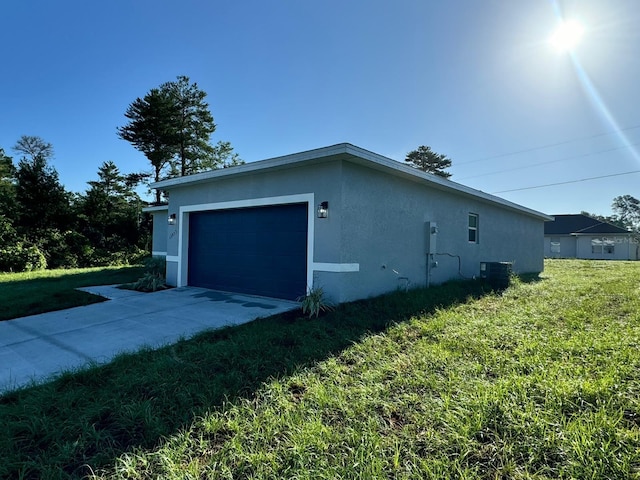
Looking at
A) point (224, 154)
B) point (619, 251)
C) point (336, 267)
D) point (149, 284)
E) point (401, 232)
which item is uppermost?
point (224, 154)

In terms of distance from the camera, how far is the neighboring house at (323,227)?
641 cm

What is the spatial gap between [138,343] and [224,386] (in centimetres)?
199

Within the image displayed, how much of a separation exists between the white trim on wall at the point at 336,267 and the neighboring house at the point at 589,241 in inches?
1212

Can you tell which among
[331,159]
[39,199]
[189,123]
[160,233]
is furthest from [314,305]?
[189,123]

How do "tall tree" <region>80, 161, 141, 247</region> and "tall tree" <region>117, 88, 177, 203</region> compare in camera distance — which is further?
"tall tree" <region>117, 88, 177, 203</region>

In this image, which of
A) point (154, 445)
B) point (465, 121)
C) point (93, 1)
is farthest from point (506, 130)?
point (154, 445)

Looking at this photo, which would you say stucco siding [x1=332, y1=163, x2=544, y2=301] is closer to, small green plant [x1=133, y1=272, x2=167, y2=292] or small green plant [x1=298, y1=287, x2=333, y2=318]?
small green plant [x1=298, y1=287, x2=333, y2=318]

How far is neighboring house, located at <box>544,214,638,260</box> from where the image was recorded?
90.6 feet

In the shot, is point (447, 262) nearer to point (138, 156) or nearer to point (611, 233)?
point (138, 156)

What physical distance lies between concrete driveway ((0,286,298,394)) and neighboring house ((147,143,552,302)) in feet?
3.24

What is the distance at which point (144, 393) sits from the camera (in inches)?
120

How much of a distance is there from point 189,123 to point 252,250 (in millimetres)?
19286

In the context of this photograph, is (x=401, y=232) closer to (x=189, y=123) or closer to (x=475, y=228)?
(x=475, y=228)

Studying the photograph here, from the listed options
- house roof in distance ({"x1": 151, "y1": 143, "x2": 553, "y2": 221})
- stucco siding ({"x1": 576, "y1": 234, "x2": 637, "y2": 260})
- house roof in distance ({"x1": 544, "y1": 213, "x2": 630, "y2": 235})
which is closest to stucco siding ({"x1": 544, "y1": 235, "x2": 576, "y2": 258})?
A: house roof in distance ({"x1": 544, "y1": 213, "x2": 630, "y2": 235})
